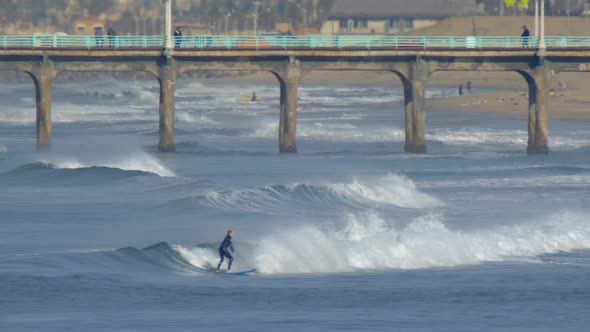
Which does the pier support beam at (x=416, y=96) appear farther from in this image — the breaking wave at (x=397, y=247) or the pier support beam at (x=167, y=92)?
the breaking wave at (x=397, y=247)

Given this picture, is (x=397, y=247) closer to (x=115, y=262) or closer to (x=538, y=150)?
(x=115, y=262)

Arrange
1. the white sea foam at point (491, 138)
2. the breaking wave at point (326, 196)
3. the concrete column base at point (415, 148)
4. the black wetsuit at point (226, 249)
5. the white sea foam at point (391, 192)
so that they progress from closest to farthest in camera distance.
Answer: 1. the black wetsuit at point (226, 249)
2. the breaking wave at point (326, 196)
3. the white sea foam at point (391, 192)
4. the concrete column base at point (415, 148)
5. the white sea foam at point (491, 138)

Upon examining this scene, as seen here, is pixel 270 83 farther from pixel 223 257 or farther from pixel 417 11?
pixel 223 257

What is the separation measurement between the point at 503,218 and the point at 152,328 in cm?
1686

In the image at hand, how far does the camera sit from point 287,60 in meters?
52.4

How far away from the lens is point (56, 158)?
51969 millimetres

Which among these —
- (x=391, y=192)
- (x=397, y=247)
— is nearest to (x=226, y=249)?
(x=397, y=247)

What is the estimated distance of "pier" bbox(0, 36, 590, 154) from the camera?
5206 cm

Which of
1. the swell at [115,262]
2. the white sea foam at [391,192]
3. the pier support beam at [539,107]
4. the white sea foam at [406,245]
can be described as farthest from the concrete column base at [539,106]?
the swell at [115,262]

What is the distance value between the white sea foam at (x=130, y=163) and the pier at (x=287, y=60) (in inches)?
66.4

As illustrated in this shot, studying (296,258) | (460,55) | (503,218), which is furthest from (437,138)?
(296,258)

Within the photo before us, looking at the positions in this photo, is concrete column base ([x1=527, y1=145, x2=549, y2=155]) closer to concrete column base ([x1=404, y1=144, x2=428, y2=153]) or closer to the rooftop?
concrete column base ([x1=404, y1=144, x2=428, y2=153])

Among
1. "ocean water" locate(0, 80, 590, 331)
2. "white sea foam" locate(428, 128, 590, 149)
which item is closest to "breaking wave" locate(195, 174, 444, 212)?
"ocean water" locate(0, 80, 590, 331)

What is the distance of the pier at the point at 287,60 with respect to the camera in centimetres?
5206
